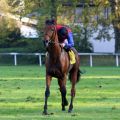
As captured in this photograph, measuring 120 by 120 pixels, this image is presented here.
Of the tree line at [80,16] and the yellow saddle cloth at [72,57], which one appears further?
the tree line at [80,16]

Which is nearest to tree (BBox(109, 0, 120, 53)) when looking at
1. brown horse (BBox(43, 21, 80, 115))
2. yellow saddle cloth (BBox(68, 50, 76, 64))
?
yellow saddle cloth (BBox(68, 50, 76, 64))

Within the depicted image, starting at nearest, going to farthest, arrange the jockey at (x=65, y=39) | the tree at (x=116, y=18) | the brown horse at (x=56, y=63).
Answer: the brown horse at (x=56, y=63)
the jockey at (x=65, y=39)
the tree at (x=116, y=18)

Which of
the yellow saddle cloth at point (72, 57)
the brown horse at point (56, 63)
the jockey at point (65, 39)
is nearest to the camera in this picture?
the brown horse at point (56, 63)

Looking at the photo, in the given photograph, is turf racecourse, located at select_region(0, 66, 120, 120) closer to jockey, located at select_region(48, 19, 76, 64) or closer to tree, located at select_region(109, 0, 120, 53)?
jockey, located at select_region(48, 19, 76, 64)

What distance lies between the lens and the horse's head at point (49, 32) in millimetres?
16469

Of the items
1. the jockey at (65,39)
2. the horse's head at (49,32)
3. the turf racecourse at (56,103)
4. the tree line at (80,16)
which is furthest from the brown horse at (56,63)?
the tree line at (80,16)

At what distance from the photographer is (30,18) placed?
65188mm

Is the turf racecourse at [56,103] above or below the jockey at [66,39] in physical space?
below

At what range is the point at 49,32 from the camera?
1669 centimetres

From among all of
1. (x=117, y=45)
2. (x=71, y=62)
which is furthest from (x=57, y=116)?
(x=117, y=45)

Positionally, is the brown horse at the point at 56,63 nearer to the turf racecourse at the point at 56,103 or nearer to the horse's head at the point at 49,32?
the horse's head at the point at 49,32

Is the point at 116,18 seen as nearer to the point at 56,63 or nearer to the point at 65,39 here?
the point at 65,39

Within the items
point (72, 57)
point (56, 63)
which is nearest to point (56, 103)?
point (72, 57)

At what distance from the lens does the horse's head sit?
16.5 m
